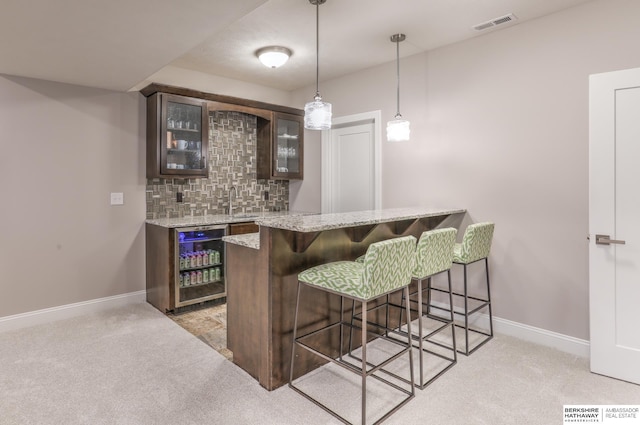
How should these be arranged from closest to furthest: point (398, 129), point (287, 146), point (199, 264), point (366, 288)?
point (366, 288), point (398, 129), point (199, 264), point (287, 146)

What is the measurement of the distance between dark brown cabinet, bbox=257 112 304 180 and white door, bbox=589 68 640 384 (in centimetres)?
330

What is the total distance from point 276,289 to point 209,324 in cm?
146

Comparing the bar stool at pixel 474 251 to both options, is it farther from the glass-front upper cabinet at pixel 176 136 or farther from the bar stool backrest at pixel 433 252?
the glass-front upper cabinet at pixel 176 136

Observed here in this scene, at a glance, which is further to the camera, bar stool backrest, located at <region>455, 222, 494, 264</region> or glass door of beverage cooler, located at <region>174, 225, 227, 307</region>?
glass door of beverage cooler, located at <region>174, 225, 227, 307</region>

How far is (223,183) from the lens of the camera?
14.9 ft

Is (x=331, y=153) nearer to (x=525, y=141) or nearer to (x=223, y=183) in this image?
(x=223, y=183)

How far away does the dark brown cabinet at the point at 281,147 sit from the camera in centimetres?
466

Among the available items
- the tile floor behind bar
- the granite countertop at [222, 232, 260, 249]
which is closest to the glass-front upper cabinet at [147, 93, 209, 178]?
the tile floor behind bar

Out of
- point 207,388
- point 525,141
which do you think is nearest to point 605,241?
point 525,141

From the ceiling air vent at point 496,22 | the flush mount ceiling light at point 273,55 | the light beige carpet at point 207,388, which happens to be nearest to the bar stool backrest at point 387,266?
the light beige carpet at point 207,388

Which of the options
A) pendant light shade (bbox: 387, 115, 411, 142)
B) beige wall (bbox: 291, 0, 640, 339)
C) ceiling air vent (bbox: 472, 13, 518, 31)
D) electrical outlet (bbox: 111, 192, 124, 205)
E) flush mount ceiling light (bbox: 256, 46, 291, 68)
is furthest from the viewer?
electrical outlet (bbox: 111, 192, 124, 205)

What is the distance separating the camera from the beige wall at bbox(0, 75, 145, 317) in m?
3.19

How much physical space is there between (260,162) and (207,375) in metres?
2.97

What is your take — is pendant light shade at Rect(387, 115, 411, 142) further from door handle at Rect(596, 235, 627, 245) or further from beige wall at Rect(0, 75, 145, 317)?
beige wall at Rect(0, 75, 145, 317)
